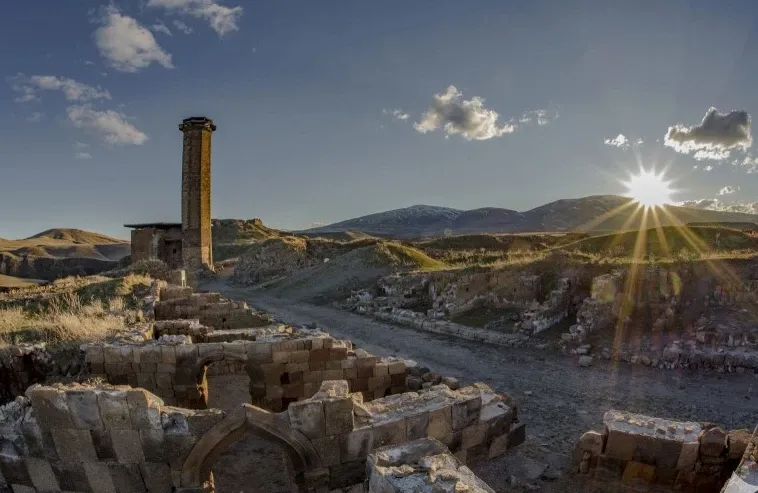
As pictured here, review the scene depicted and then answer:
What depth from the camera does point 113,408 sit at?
5535 mm

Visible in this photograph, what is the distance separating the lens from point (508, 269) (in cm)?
1889

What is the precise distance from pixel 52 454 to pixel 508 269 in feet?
52.4

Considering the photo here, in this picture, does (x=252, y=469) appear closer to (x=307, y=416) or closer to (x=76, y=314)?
(x=307, y=416)

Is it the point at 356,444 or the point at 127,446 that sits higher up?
the point at 127,446

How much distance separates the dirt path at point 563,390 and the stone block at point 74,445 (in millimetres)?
5133

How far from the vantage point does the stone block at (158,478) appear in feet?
18.7

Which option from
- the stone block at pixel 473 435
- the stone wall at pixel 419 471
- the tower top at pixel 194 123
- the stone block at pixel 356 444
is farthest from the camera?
the tower top at pixel 194 123

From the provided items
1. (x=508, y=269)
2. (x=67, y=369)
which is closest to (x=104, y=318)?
(x=67, y=369)

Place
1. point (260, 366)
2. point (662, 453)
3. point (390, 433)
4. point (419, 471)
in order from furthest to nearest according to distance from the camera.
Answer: point (260, 366) < point (662, 453) < point (390, 433) < point (419, 471)

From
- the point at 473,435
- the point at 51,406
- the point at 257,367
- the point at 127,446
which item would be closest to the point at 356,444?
the point at 473,435

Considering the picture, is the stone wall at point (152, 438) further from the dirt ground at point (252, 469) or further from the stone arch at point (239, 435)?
the dirt ground at point (252, 469)

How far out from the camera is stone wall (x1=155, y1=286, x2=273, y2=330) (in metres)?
13.8

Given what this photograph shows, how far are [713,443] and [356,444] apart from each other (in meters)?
4.68

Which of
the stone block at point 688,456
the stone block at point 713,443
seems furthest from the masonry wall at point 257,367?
the stone block at point 713,443
